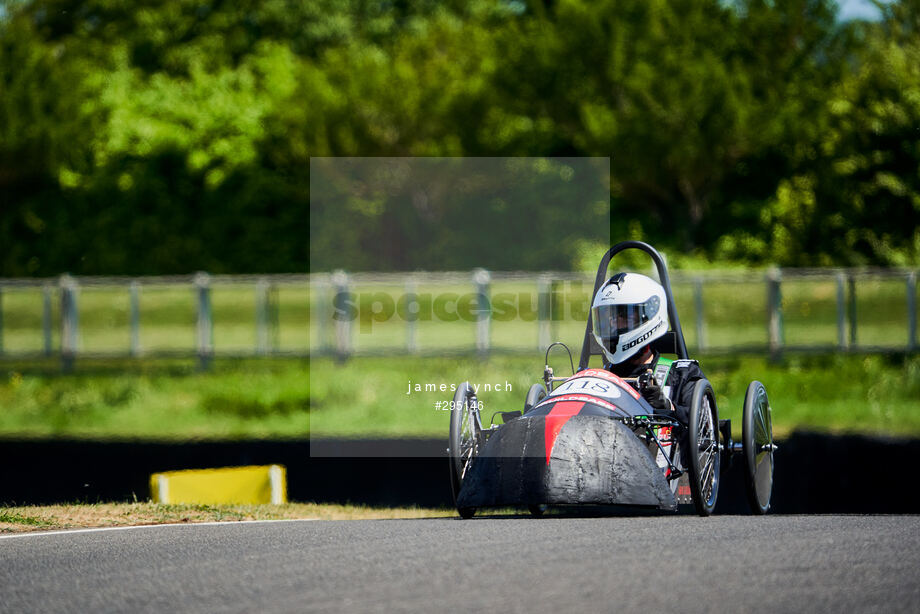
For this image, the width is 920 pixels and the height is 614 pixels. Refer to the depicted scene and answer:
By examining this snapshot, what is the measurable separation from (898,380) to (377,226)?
21813 millimetres

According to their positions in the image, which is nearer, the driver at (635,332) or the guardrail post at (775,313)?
the driver at (635,332)

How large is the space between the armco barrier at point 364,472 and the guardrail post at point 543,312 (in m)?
7.59

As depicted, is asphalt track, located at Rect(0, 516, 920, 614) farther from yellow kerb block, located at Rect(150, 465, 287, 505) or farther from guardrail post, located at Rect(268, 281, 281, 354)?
guardrail post, located at Rect(268, 281, 281, 354)

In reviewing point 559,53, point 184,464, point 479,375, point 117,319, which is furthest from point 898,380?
point 559,53

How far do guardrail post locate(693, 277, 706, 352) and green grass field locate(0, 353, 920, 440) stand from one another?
2.20 feet

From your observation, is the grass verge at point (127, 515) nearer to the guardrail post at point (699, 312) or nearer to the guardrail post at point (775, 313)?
the guardrail post at point (775, 313)

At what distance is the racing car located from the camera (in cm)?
942

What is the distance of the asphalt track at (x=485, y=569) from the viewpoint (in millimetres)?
6609

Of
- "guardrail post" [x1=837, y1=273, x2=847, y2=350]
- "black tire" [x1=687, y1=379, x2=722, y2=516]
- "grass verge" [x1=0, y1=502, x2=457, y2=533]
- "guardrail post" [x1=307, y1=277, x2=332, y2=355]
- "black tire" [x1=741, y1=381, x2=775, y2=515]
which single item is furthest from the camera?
"guardrail post" [x1=307, y1=277, x2=332, y2=355]

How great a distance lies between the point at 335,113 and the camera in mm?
44625

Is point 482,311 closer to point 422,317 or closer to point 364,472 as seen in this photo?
point 422,317

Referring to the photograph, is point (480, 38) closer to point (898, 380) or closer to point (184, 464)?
point (898, 380)

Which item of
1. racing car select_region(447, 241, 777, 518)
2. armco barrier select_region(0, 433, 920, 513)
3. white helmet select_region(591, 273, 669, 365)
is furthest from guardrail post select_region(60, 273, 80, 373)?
white helmet select_region(591, 273, 669, 365)

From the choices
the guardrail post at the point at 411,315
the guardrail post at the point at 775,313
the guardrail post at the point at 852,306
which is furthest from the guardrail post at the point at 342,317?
the guardrail post at the point at 852,306
